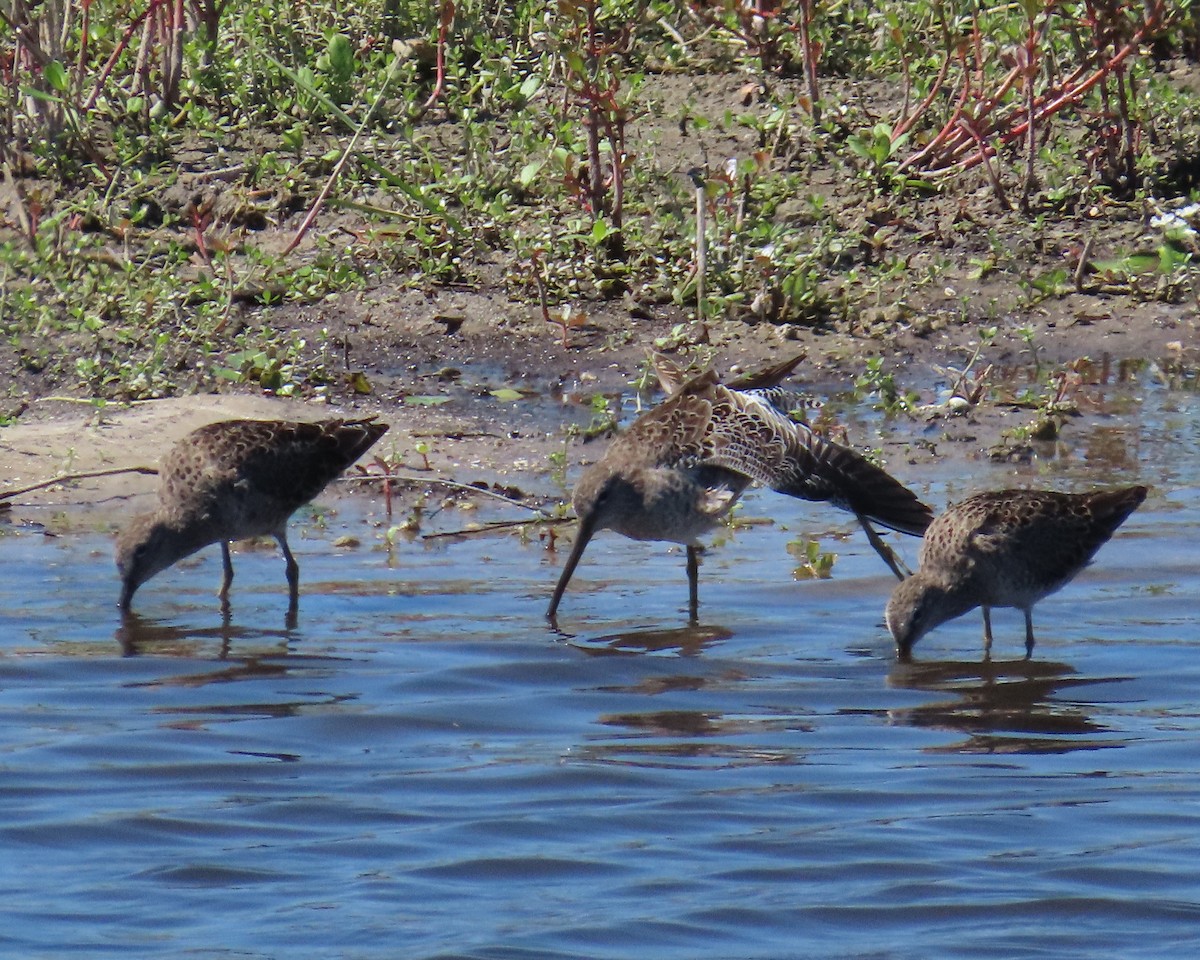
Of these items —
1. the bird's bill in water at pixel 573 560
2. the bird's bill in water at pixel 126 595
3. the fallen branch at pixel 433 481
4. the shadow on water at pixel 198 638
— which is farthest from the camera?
the fallen branch at pixel 433 481

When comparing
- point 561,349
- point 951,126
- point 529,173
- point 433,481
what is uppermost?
point 951,126

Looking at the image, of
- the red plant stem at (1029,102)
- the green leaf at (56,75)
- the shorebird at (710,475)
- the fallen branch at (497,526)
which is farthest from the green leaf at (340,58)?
the shorebird at (710,475)

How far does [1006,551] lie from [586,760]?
77.6 inches

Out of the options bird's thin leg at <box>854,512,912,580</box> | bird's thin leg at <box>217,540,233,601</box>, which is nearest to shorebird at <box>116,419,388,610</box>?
bird's thin leg at <box>217,540,233,601</box>

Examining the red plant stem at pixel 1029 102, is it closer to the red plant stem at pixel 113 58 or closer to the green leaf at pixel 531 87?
the green leaf at pixel 531 87

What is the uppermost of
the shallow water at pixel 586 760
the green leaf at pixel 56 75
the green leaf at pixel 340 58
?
the green leaf at pixel 340 58

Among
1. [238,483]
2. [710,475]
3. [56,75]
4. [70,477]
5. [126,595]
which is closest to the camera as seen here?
[126,595]

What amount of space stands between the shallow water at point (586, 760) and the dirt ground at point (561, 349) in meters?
0.61

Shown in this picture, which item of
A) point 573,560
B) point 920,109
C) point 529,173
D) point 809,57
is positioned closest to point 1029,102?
point 920,109

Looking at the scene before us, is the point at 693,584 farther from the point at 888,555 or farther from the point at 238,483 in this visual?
the point at 238,483

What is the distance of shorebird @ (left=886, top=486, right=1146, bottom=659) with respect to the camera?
6930 millimetres

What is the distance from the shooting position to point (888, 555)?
7.56 metres

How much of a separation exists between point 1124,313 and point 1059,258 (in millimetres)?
441

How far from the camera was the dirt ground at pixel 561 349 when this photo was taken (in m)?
8.63
